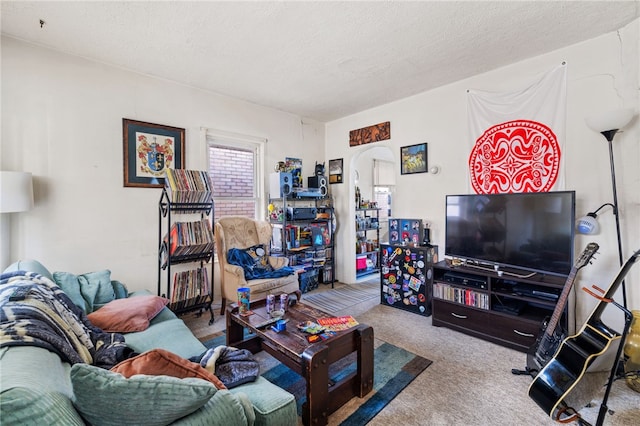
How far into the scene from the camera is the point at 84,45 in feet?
8.34

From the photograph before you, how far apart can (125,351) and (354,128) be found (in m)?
3.96

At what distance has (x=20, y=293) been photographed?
1.36 metres

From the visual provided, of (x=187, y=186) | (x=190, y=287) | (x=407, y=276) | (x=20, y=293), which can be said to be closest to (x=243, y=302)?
(x=190, y=287)

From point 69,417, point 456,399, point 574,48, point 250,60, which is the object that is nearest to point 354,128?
point 250,60

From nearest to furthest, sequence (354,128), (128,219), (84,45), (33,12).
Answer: (33,12)
(84,45)
(128,219)
(354,128)

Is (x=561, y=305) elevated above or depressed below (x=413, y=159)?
below

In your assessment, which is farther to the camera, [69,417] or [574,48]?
[574,48]

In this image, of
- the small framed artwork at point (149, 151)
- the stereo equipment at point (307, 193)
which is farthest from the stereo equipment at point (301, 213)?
the small framed artwork at point (149, 151)

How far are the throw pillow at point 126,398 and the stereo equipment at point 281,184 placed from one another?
3214 mm

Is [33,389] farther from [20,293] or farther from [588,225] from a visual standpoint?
[588,225]

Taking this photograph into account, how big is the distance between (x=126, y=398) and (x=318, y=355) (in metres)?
0.99

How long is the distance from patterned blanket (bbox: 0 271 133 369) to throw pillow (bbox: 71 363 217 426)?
17.5 inches

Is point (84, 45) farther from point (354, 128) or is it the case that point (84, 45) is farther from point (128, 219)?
point (354, 128)

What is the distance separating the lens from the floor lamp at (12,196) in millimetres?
2080
